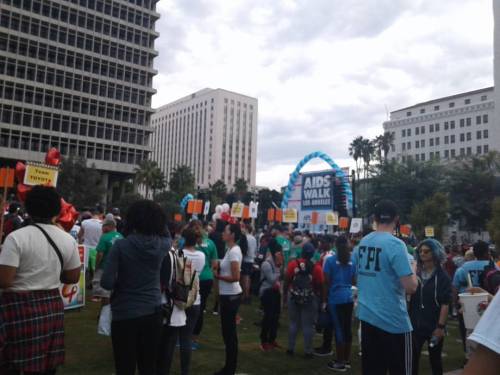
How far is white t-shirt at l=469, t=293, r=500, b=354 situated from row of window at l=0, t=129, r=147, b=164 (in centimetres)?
5813

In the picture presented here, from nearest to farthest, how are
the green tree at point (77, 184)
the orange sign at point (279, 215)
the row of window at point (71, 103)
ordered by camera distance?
the orange sign at point (279, 215), the green tree at point (77, 184), the row of window at point (71, 103)

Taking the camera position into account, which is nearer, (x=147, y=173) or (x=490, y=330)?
(x=490, y=330)

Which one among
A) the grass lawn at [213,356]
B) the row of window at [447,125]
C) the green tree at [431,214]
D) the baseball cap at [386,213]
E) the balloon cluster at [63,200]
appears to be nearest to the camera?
the baseball cap at [386,213]

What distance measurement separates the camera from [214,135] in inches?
6501

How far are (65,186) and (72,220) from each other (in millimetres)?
38449

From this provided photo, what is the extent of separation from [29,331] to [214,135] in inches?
6436

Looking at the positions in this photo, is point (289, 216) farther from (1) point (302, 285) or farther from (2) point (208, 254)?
(2) point (208, 254)

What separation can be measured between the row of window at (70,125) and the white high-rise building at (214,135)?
305 ft

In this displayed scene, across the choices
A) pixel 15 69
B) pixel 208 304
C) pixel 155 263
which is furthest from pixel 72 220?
pixel 15 69

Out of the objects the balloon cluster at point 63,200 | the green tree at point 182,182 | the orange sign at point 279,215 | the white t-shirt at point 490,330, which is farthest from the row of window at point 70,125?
the white t-shirt at point 490,330

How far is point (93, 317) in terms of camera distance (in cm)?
913

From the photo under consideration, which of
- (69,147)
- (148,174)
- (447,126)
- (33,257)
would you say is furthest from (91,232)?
(447,126)

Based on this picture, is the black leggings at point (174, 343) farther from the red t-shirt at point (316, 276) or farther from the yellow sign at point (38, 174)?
the yellow sign at point (38, 174)

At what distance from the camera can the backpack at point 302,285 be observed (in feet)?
24.5
